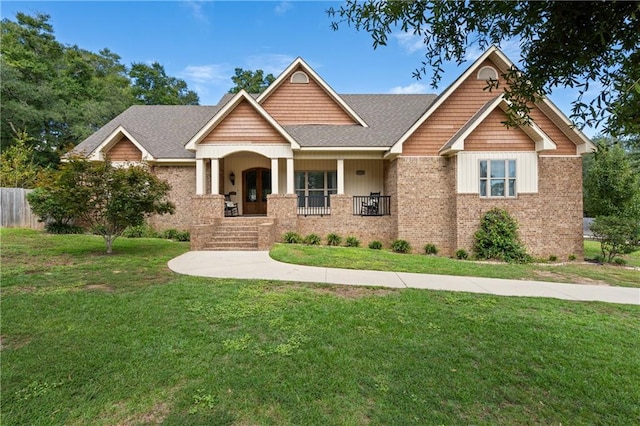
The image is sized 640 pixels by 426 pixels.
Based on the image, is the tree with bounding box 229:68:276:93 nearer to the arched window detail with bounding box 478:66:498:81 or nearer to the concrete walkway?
the arched window detail with bounding box 478:66:498:81

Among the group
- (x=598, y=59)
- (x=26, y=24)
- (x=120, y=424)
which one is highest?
(x=26, y=24)

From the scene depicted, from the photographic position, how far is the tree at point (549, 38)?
2436 mm

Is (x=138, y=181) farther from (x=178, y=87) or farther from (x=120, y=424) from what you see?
(x=178, y=87)

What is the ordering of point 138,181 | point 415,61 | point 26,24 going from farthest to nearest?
Answer: point 26,24, point 138,181, point 415,61

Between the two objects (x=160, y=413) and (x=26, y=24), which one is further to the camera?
(x=26, y=24)

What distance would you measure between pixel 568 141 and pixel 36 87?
38.7 meters

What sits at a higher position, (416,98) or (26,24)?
(26,24)

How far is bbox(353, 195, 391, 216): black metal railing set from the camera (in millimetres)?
13859

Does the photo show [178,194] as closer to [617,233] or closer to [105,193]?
[105,193]

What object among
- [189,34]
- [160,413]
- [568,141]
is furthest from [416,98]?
[160,413]

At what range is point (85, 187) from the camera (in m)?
8.91

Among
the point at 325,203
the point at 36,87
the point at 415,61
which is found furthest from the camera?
the point at 36,87

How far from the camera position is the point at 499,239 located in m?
11.5

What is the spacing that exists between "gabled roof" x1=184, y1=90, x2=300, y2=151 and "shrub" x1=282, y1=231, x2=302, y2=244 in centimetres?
372
